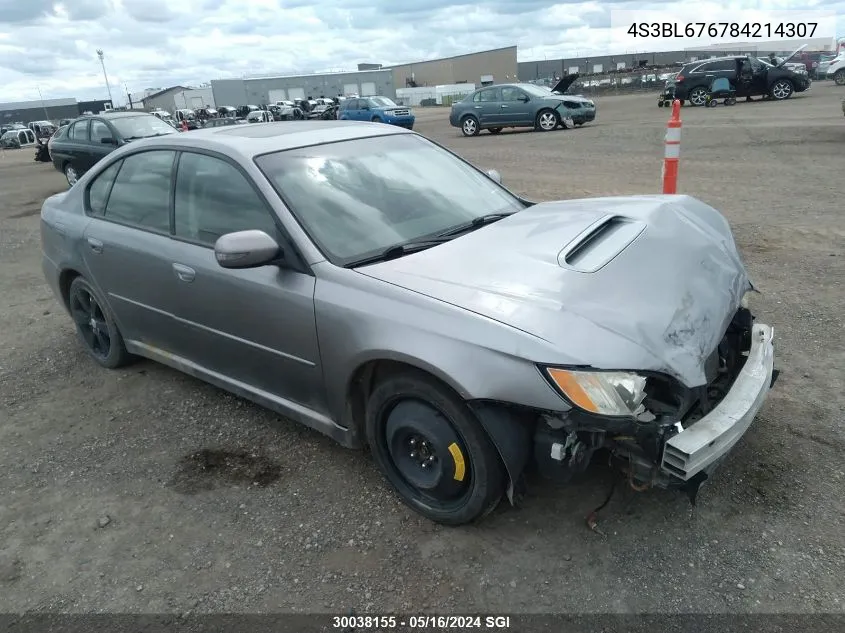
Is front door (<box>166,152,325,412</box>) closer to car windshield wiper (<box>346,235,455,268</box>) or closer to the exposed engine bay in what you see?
car windshield wiper (<box>346,235,455,268</box>)

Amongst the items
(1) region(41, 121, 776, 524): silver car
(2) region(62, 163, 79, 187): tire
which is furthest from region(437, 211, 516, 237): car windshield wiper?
(2) region(62, 163, 79, 187): tire

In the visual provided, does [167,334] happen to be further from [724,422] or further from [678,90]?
[678,90]

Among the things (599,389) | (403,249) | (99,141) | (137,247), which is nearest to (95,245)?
(137,247)

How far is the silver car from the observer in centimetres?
222

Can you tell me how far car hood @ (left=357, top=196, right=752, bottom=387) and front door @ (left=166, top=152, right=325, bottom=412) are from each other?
0.45 metres

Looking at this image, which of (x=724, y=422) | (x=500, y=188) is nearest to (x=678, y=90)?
(x=500, y=188)

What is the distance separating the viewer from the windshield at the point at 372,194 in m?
2.90

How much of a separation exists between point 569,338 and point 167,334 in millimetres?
2533

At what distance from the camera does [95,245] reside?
3971 millimetres

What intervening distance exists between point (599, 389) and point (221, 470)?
2.06 metres

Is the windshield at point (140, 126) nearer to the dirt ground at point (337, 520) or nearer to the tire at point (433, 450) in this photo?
the dirt ground at point (337, 520)

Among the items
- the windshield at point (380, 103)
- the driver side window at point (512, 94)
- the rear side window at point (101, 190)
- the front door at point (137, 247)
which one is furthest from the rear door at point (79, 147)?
the windshield at point (380, 103)

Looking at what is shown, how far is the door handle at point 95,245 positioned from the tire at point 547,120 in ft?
53.4

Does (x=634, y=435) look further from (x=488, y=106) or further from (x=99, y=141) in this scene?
(x=488, y=106)
